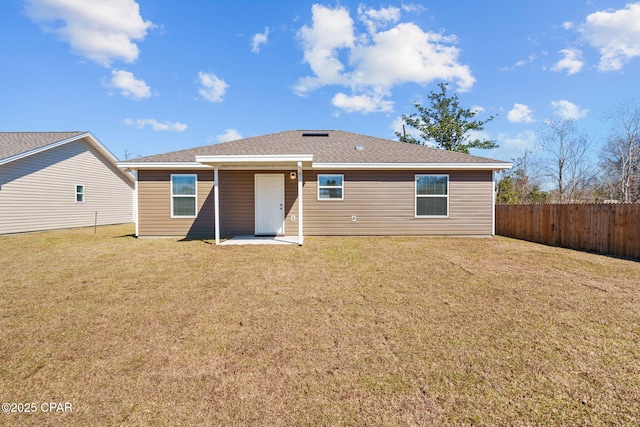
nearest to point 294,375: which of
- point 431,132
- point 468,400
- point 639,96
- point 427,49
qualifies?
point 468,400

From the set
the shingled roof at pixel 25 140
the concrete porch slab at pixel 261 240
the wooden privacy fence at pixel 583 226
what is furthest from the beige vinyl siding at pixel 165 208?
the wooden privacy fence at pixel 583 226

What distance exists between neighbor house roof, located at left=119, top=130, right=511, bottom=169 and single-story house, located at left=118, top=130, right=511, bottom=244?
0.05 metres

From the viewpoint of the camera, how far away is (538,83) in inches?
673

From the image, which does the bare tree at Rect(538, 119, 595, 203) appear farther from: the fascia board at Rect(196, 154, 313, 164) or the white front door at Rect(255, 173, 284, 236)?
the fascia board at Rect(196, 154, 313, 164)

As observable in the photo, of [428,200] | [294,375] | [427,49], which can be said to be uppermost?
[427,49]

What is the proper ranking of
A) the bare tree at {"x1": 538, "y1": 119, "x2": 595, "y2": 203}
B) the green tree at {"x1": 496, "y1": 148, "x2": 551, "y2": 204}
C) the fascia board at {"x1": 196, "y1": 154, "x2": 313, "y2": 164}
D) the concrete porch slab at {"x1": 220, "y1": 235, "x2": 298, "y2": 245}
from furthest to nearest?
the bare tree at {"x1": 538, "y1": 119, "x2": 595, "y2": 203}, the green tree at {"x1": 496, "y1": 148, "x2": 551, "y2": 204}, the concrete porch slab at {"x1": 220, "y1": 235, "x2": 298, "y2": 245}, the fascia board at {"x1": 196, "y1": 154, "x2": 313, "y2": 164}

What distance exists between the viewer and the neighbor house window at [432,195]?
33.8 ft

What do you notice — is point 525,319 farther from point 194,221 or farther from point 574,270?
point 194,221

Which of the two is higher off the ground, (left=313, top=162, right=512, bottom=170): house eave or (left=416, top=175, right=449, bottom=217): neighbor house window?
(left=313, top=162, right=512, bottom=170): house eave

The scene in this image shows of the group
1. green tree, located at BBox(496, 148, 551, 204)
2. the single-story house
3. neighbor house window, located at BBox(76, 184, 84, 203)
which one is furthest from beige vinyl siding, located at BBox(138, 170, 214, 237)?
green tree, located at BBox(496, 148, 551, 204)

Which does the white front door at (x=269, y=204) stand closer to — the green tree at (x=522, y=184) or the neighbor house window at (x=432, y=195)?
the neighbor house window at (x=432, y=195)

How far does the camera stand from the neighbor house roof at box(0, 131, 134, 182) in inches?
465

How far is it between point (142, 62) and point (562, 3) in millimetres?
17782

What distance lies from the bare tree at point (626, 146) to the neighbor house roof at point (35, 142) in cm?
2849
